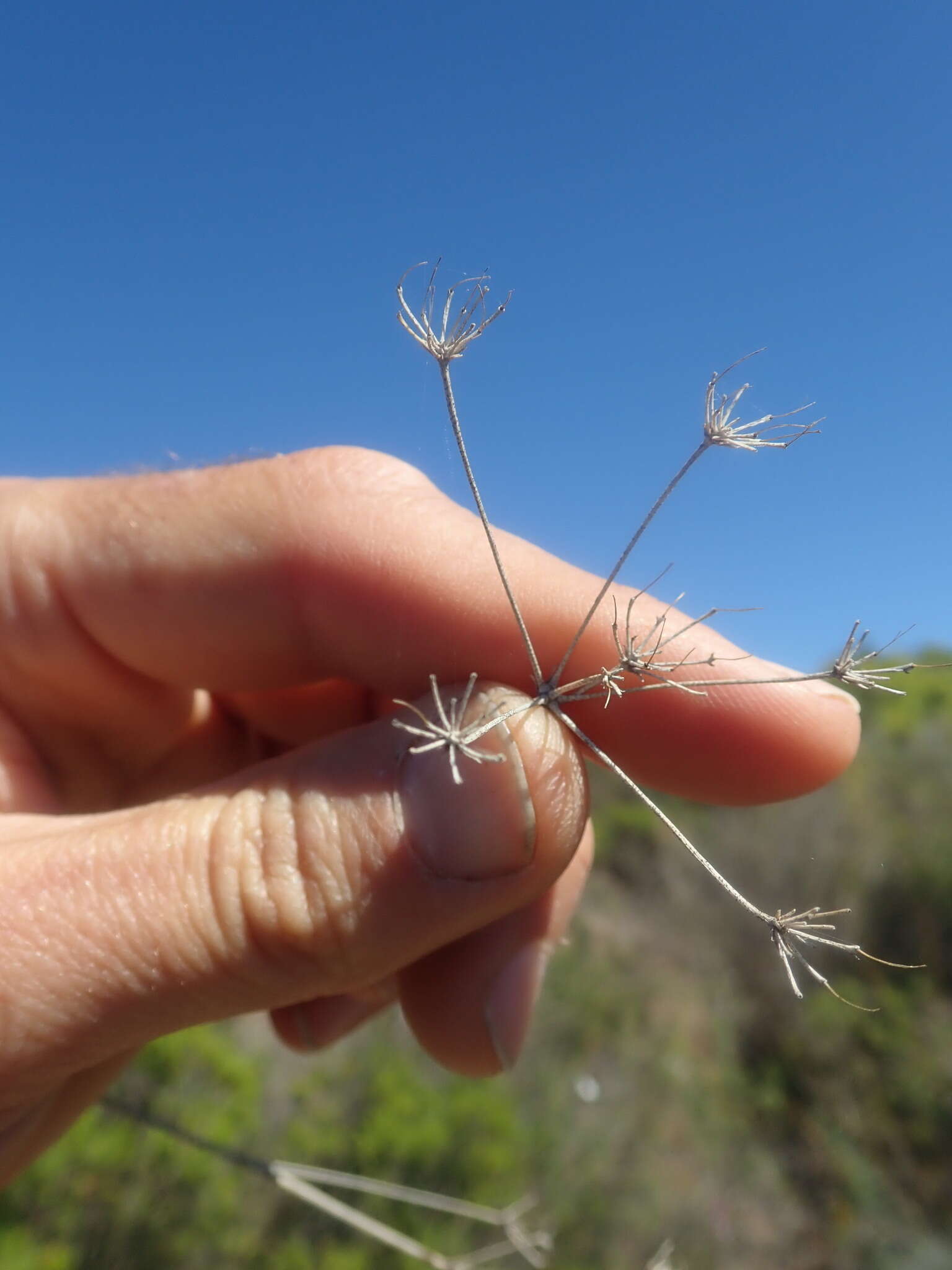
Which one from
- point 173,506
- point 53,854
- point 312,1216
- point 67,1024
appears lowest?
point 312,1216

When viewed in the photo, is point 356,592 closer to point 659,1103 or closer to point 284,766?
point 284,766

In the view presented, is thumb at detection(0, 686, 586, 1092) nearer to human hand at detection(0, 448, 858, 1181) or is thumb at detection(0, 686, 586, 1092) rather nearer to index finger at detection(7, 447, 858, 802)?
human hand at detection(0, 448, 858, 1181)

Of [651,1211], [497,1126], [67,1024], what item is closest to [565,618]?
[67,1024]

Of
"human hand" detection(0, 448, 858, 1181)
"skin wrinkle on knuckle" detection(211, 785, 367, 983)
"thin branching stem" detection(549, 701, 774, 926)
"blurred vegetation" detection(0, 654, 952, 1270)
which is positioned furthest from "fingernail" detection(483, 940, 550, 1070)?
"blurred vegetation" detection(0, 654, 952, 1270)

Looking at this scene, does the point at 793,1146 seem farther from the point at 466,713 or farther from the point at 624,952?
the point at 466,713

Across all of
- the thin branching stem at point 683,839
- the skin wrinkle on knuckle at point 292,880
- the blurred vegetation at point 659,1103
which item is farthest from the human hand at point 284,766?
the blurred vegetation at point 659,1103

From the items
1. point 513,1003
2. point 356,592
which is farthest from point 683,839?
point 513,1003
